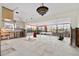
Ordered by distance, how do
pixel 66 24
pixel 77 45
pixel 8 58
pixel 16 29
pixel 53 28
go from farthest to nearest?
pixel 53 28 → pixel 66 24 → pixel 16 29 → pixel 77 45 → pixel 8 58

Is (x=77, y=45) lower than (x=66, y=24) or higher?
lower

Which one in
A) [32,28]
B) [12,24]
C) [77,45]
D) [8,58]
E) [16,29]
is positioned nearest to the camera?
[8,58]

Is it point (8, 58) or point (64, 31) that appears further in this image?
point (64, 31)

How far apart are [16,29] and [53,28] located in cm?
655

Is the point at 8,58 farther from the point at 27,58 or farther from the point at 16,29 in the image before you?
the point at 16,29

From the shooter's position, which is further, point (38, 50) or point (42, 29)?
point (42, 29)

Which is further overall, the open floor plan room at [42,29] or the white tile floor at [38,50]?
the open floor plan room at [42,29]

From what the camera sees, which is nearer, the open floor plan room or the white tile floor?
the white tile floor

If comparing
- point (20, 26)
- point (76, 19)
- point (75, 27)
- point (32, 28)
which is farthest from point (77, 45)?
point (32, 28)

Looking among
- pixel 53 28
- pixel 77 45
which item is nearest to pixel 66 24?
pixel 53 28

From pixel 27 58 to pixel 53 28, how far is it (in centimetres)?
1278

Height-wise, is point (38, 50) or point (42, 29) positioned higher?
point (42, 29)

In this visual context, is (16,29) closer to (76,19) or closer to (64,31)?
(64,31)

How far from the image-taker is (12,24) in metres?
11.7
